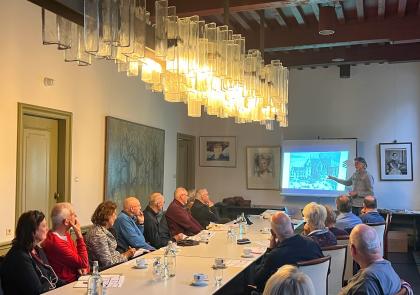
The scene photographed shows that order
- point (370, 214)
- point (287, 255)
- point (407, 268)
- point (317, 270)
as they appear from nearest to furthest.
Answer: point (317, 270), point (287, 255), point (370, 214), point (407, 268)

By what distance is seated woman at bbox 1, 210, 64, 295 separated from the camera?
123 inches

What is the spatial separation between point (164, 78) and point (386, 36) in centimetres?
398

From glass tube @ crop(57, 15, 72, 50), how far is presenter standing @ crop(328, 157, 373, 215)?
657 centimetres

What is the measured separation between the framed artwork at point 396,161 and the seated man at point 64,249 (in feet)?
23.2

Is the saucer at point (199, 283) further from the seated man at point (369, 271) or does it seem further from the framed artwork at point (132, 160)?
the framed artwork at point (132, 160)

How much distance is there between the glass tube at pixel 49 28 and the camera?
337 cm

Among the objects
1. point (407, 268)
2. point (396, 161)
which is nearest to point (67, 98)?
point (407, 268)

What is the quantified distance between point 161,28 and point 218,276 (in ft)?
6.04

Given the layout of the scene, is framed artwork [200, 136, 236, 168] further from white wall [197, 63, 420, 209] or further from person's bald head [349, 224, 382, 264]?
person's bald head [349, 224, 382, 264]

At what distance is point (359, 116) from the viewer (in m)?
9.80

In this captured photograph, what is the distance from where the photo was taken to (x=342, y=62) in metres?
8.98

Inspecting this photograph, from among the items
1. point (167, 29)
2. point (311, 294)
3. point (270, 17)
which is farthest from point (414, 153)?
point (311, 294)

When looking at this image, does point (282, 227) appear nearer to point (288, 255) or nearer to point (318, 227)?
point (288, 255)

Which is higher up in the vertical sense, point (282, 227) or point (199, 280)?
point (282, 227)
